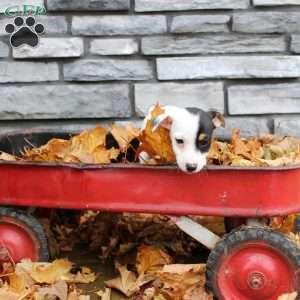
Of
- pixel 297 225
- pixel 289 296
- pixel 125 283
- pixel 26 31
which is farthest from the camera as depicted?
pixel 26 31

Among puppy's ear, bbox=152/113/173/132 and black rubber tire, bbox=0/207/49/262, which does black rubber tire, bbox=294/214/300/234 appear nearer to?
puppy's ear, bbox=152/113/173/132

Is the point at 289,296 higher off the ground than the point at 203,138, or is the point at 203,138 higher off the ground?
the point at 203,138

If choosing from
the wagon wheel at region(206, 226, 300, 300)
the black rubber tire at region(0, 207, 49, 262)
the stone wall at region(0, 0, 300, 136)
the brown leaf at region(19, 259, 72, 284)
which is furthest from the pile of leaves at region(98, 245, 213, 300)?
the stone wall at region(0, 0, 300, 136)

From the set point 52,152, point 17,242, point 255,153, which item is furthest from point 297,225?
point 17,242

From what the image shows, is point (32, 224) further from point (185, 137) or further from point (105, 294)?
point (185, 137)

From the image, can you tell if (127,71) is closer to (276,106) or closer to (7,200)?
(276,106)

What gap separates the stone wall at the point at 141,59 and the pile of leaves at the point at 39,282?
1.33 m

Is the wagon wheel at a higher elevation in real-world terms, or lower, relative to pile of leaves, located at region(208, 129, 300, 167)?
lower

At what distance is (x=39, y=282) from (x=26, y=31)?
1.80 metres

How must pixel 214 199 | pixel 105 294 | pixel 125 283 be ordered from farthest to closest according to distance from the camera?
pixel 125 283 < pixel 105 294 < pixel 214 199

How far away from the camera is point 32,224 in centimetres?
321

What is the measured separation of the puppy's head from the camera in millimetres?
2980

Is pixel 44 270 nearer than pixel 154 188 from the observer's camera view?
No

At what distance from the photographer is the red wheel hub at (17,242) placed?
3.23m
